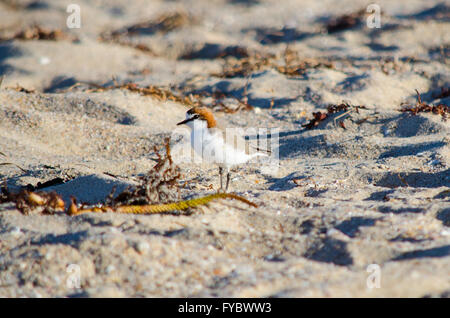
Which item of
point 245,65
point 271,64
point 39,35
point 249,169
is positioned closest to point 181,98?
point 245,65

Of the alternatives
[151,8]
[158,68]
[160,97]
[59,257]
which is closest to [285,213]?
[59,257]

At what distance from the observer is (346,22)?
10.3 metres

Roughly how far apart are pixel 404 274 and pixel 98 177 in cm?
219

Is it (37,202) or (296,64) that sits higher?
(296,64)

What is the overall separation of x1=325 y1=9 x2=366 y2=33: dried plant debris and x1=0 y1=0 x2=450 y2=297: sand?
0.71ft

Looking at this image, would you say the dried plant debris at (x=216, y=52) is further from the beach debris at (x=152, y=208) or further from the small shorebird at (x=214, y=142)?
the beach debris at (x=152, y=208)

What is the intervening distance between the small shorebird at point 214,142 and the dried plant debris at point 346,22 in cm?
756

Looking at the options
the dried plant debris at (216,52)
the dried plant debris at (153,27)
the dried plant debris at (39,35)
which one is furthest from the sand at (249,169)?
the dried plant debris at (153,27)

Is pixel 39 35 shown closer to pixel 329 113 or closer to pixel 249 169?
Answer: pixel 329 113

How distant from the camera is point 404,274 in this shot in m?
2.08

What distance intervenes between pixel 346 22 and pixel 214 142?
8.00 metres

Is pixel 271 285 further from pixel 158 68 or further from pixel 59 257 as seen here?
pixel 158 68

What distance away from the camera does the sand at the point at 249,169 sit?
87.2 inches

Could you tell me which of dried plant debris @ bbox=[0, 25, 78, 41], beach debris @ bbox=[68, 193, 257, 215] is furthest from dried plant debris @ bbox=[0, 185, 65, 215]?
dried plant debris @ bbox=[0, 25, 78, 41]
